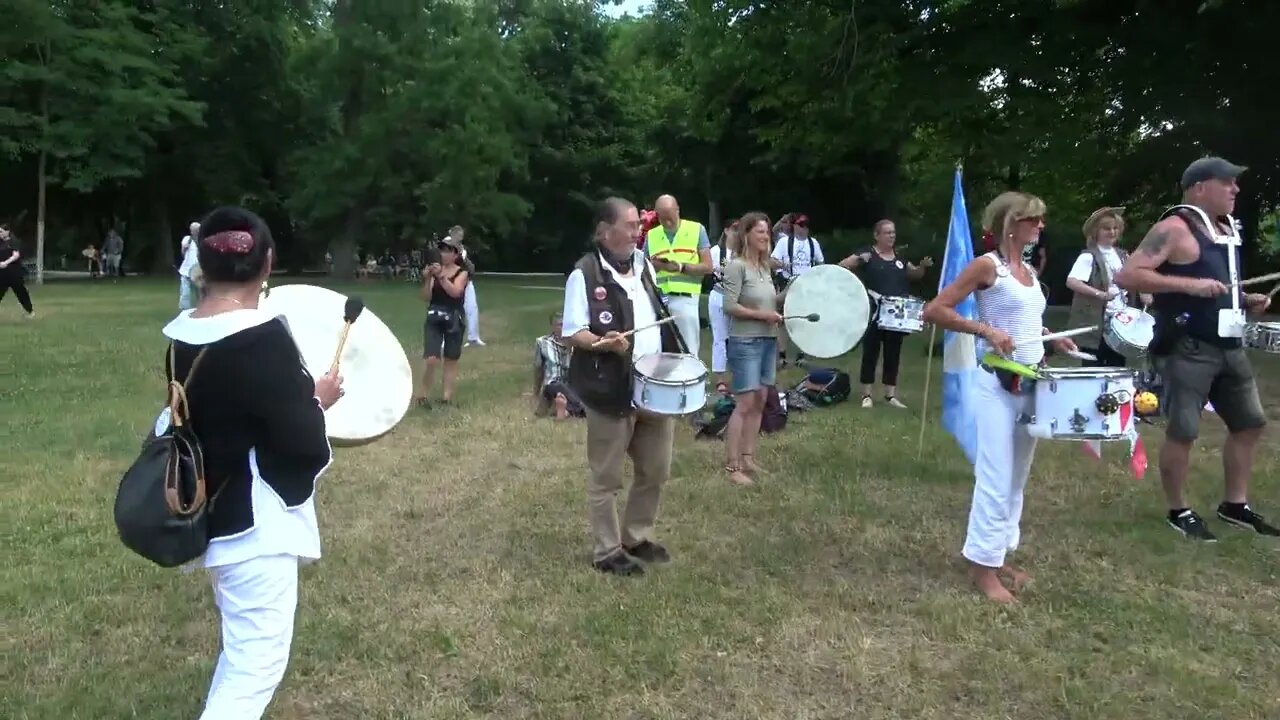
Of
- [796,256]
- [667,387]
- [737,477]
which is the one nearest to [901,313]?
[796,256]

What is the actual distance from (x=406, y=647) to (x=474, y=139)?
3322cm

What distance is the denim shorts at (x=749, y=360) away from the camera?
22.7ft

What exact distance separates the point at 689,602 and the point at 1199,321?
329 centimetres

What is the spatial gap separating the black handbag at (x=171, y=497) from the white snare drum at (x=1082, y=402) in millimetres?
3493

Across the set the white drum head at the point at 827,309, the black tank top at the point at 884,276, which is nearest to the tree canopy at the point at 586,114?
the black tank top at the point at 884,276

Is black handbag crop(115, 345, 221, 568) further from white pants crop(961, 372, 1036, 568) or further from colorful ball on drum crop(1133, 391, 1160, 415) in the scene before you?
colorful ball on drum crop(1133, 391, 1160, 415)

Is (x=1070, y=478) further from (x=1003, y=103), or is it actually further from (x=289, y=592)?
(x=1003, y=103)

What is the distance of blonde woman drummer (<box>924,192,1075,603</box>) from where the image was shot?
457 centimetres

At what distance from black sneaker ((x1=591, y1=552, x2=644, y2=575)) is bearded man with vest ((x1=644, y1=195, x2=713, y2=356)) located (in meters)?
2.71

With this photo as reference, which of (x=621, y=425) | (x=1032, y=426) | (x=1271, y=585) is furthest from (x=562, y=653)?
(x=1271, y=585)

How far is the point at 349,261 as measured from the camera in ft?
124

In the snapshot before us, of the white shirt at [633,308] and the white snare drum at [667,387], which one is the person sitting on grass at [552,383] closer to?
the white shirt at [633,308]

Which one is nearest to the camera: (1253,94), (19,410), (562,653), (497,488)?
(562,653)

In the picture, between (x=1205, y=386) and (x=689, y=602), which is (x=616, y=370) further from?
(x=1205, y=386)
